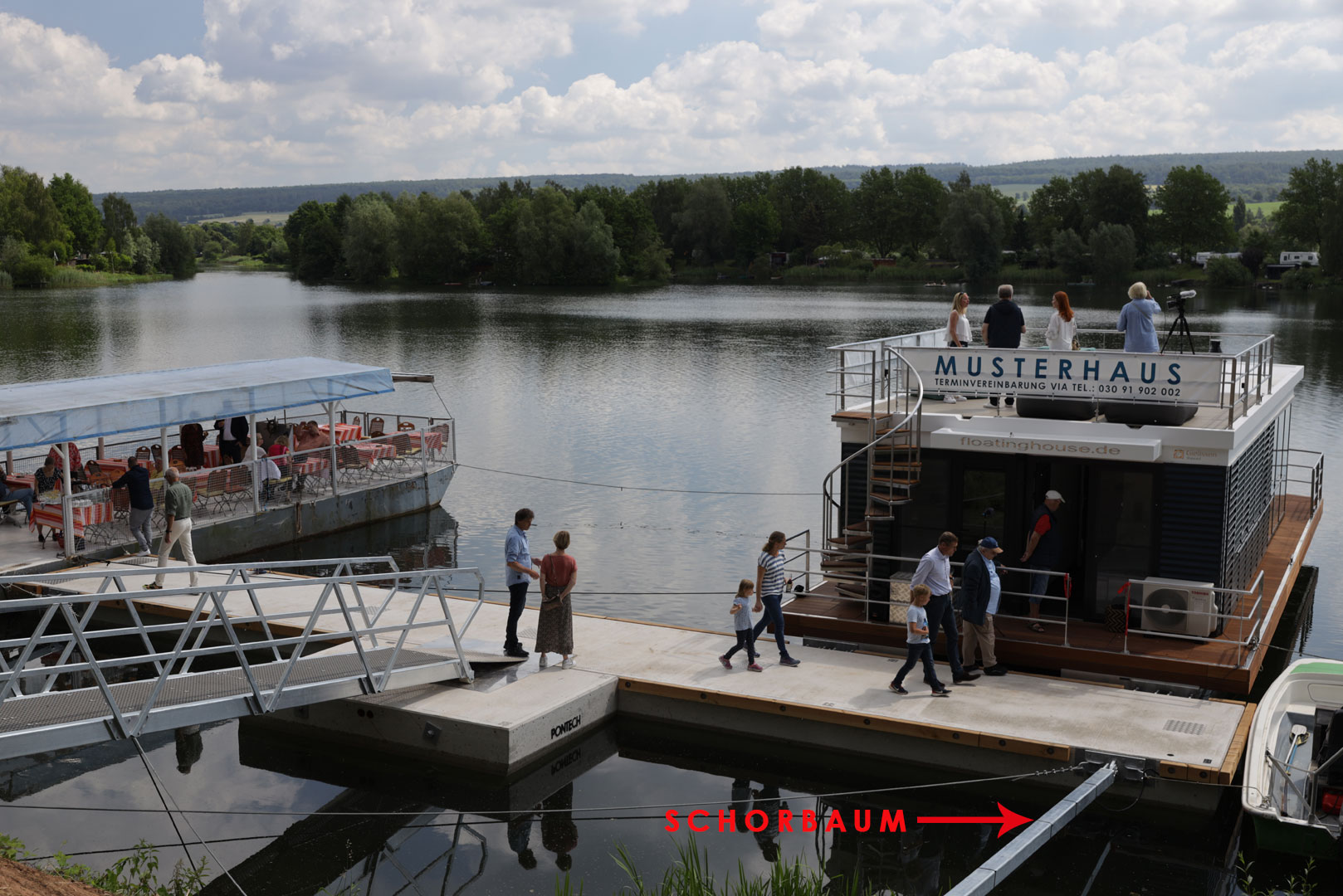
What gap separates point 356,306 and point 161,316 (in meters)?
14.8

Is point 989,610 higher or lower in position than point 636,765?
higher

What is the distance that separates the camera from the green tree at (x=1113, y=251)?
11844cm

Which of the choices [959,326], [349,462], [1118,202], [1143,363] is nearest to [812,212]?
[1118,202]

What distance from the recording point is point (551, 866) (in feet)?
37.3

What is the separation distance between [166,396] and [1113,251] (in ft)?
363

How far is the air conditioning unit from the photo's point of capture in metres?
14.8

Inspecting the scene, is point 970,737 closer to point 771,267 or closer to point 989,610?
point 989,610

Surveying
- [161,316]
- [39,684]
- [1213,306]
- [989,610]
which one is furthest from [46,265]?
[989,610]

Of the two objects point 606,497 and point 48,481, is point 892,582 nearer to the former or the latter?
point 606,497

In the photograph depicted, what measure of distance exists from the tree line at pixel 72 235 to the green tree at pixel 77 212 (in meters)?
0.10

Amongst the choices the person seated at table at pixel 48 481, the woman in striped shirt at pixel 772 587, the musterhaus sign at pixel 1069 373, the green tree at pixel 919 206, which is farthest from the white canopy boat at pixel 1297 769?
the green tree at pixel 919 206

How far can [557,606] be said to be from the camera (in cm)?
1442

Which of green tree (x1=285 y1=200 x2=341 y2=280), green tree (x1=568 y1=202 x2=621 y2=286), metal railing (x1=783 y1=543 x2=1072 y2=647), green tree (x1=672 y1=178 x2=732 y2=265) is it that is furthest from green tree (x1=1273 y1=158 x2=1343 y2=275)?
metal railing (x1=783 y1=543 x2=1072 y2=647)

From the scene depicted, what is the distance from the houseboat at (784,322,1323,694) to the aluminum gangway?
541 centimetres
